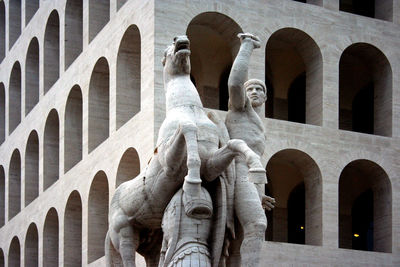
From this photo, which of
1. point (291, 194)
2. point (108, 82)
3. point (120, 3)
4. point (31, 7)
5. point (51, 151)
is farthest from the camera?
point (31, 7)

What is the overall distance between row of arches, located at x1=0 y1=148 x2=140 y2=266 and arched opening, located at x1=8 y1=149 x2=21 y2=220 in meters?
2.19

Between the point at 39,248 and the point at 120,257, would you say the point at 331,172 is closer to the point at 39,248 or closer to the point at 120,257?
the point at 39,248

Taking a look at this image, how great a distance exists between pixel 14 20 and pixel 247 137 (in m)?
Answer: 50.0

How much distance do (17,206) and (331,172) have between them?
22738 mm

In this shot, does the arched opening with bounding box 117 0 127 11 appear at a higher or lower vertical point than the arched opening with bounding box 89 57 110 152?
higher

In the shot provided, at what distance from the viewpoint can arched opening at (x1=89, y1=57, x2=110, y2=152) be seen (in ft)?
157

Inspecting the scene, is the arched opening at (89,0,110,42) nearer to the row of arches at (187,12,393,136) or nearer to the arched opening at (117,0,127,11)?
the arched opening at (117,0,127,11)

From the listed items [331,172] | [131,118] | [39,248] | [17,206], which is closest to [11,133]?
[17,206]

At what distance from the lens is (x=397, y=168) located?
45.0 meters

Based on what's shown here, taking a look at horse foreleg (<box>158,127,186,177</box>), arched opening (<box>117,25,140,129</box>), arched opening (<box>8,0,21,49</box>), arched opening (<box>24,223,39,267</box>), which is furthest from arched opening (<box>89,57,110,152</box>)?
horse foreleg (<box>158,127,186,177</box>)

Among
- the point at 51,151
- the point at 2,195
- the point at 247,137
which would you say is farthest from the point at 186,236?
the point at 2,195

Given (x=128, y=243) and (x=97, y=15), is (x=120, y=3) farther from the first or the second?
(x=128, y=243)

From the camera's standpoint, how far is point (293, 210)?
51.7 meters

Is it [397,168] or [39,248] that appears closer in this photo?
[397,168]
